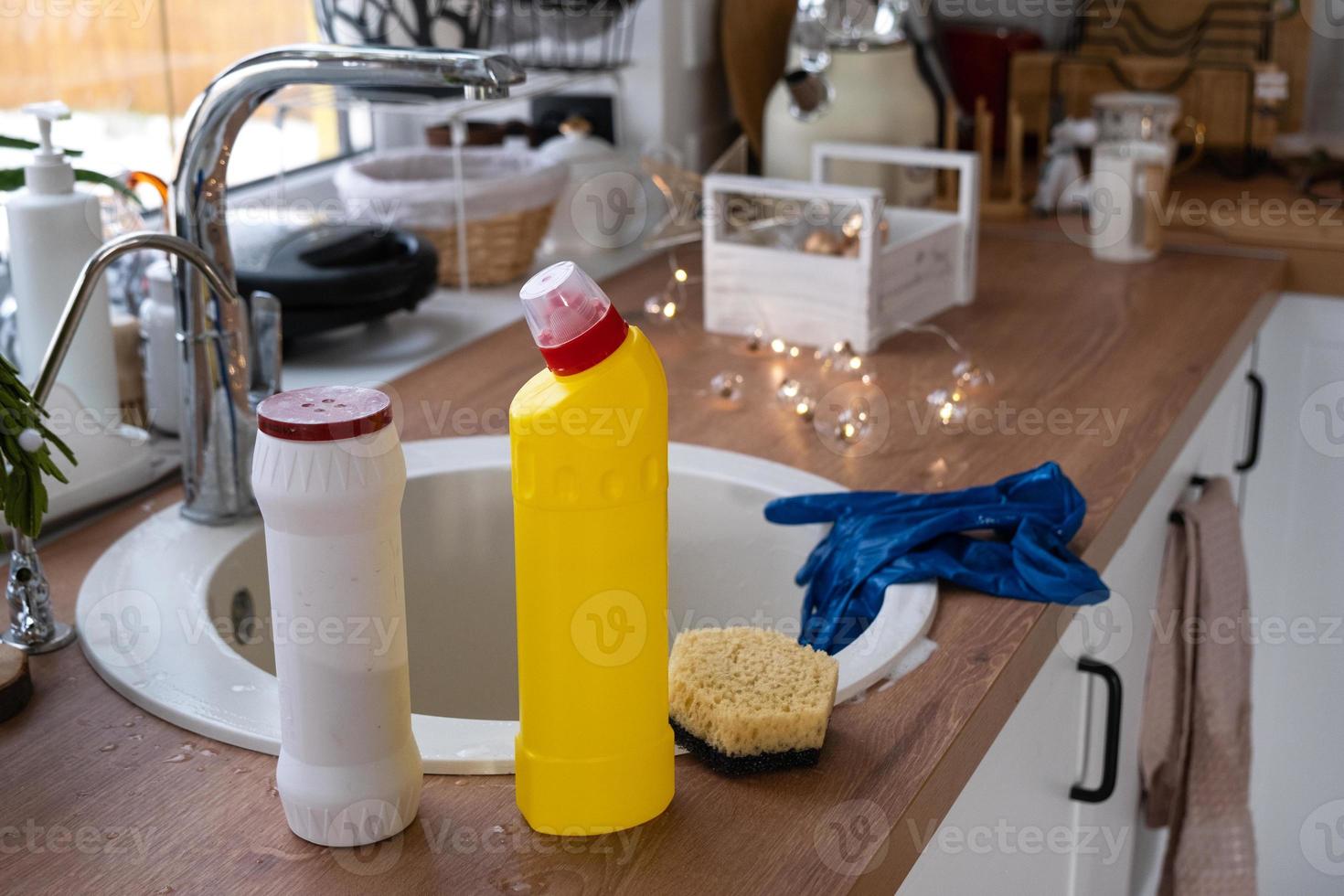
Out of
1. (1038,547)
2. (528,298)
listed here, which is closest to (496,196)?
(1038,547)

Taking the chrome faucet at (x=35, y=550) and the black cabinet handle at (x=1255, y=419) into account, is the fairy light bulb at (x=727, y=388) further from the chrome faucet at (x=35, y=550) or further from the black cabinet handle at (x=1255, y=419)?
the black cabinet handle at (x=1255, y=419)

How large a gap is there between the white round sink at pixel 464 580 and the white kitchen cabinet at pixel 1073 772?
0.14 metres

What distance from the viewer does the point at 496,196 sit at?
169 centimetres

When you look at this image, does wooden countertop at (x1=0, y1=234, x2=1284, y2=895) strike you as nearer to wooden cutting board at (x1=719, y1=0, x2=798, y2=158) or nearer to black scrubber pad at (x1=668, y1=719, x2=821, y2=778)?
black scrubber pad at (x1=668, y1=719, x2=821, y2=778)

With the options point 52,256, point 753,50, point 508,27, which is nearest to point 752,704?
point 52,256

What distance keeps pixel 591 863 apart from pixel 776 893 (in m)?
0.09

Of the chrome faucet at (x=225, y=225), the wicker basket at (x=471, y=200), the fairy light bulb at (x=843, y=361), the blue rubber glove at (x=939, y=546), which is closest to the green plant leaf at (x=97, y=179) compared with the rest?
the chrome faucet at (x=225, y=225)

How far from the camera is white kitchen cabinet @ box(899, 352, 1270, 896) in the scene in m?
0.99

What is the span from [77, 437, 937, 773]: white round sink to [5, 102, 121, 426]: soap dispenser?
139mm

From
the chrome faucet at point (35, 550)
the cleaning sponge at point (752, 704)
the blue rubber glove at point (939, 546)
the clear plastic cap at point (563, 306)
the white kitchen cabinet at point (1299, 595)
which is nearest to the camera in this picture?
the clear plastic cap at point (563, 306)

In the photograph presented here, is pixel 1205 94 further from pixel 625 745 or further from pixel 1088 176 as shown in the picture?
pixel 625 745

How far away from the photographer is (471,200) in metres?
1.67

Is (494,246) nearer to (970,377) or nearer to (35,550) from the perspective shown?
(970,377)

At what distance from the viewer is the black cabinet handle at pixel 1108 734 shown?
46.9 inches
